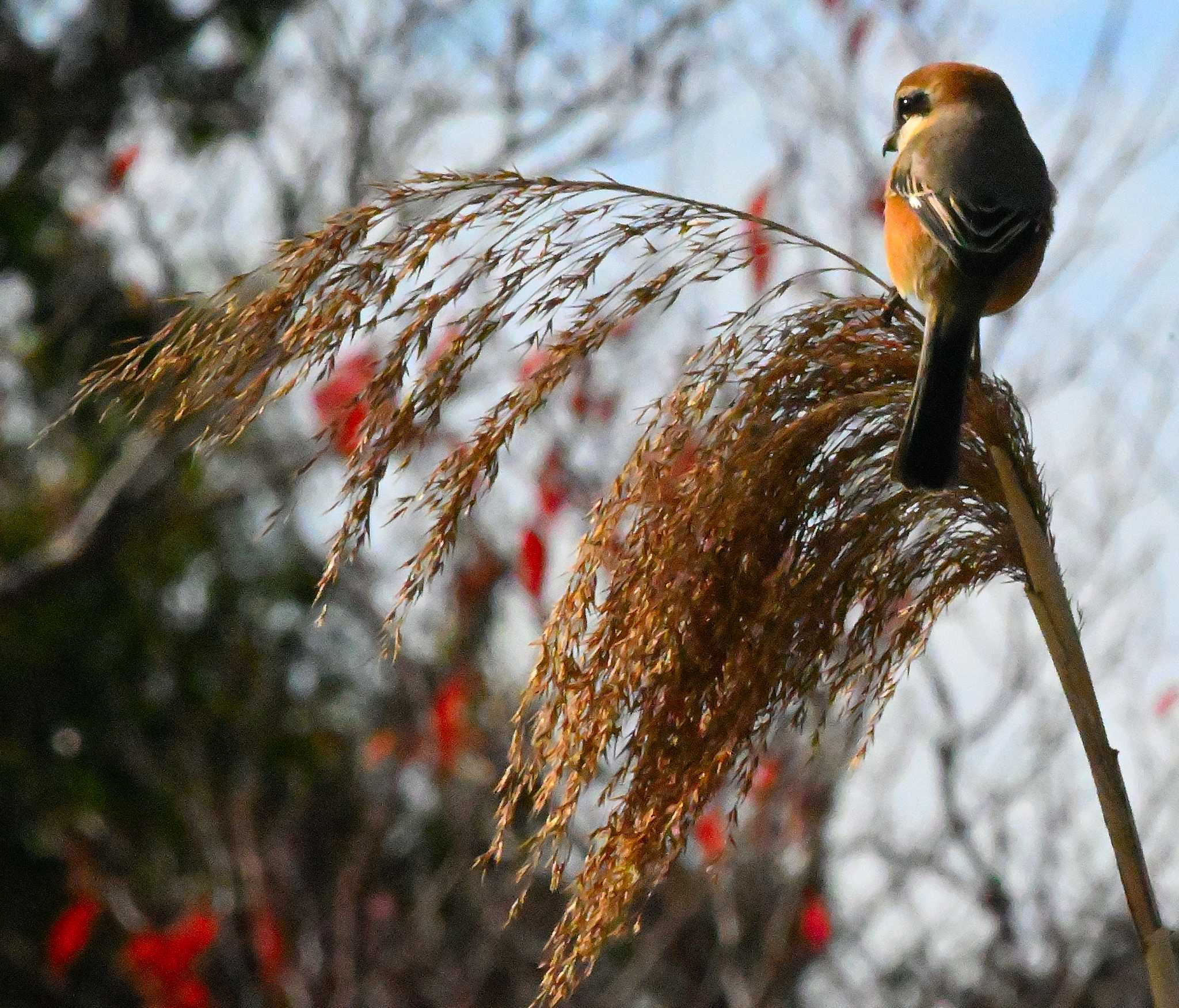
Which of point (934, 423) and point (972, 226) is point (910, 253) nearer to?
point (972, 226)

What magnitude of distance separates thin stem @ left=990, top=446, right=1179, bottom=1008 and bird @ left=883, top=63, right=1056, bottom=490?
0.49 ft

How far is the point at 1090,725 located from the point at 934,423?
0.37 m

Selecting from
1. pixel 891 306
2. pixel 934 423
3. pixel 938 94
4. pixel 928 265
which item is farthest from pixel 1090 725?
pixel 938 94

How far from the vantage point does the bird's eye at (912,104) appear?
313 centimetres

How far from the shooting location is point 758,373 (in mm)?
1946

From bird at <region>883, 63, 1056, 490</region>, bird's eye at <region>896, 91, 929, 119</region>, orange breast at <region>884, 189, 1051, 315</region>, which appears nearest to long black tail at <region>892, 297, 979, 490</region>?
bird at <region>883, 63, 1056, 490</region>

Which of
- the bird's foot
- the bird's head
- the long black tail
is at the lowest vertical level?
the long black tail

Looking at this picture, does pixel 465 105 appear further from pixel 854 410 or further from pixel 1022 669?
pixel 854 410

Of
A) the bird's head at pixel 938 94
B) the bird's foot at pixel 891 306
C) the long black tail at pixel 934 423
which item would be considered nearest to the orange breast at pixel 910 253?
the bird's foot at pixel 891 306

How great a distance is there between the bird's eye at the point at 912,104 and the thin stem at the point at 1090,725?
1387 mm

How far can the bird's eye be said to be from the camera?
123 inches

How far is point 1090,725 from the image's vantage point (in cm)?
185

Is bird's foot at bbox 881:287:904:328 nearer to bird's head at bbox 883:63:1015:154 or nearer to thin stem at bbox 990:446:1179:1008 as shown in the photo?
thin stem at bbox 990:446:1179:1008

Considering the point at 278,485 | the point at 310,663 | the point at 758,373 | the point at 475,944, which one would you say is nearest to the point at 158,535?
the point at 310,663
